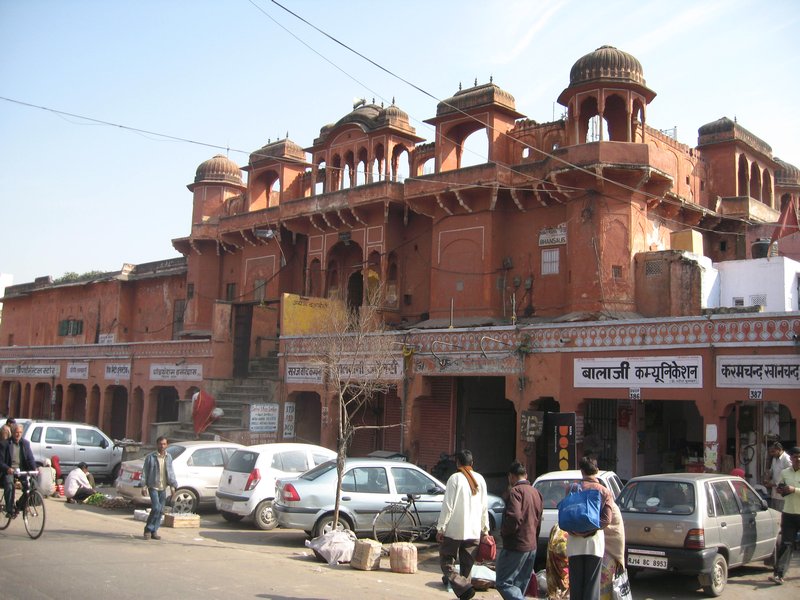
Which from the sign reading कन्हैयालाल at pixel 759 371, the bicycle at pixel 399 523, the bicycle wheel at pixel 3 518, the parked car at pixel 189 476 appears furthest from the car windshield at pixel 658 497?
the bicycle wheel at pixel 3 518

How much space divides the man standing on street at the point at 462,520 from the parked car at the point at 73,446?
41.9 ft

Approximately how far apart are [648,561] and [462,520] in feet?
8.68

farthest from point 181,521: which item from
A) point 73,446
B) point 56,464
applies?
point 73,446

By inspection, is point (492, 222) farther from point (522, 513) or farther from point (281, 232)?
point (522, 513)

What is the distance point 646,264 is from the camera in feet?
67.9

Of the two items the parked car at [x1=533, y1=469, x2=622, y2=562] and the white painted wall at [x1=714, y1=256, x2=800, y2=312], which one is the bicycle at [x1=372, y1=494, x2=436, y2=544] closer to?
the parked car at [x1=533, y1=469, x2=622, y2=562]

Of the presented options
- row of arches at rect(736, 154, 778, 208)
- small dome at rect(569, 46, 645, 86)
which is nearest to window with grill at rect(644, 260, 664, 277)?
small dome at rect(569, 46, 645, 86)

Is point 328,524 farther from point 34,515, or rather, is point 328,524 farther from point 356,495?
point 34,515

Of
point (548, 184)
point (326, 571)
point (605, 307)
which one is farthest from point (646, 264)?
point (326, 571)

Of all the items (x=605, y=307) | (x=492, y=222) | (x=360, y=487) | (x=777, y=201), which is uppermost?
(x=777, y=201)

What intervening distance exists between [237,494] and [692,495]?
7568 millimetres

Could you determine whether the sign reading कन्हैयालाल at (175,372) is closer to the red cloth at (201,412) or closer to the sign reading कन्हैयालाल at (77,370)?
the red cloth at (201,412)

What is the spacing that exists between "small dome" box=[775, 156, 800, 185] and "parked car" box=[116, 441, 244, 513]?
2487cm

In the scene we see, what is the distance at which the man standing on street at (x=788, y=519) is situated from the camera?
9961 mm
